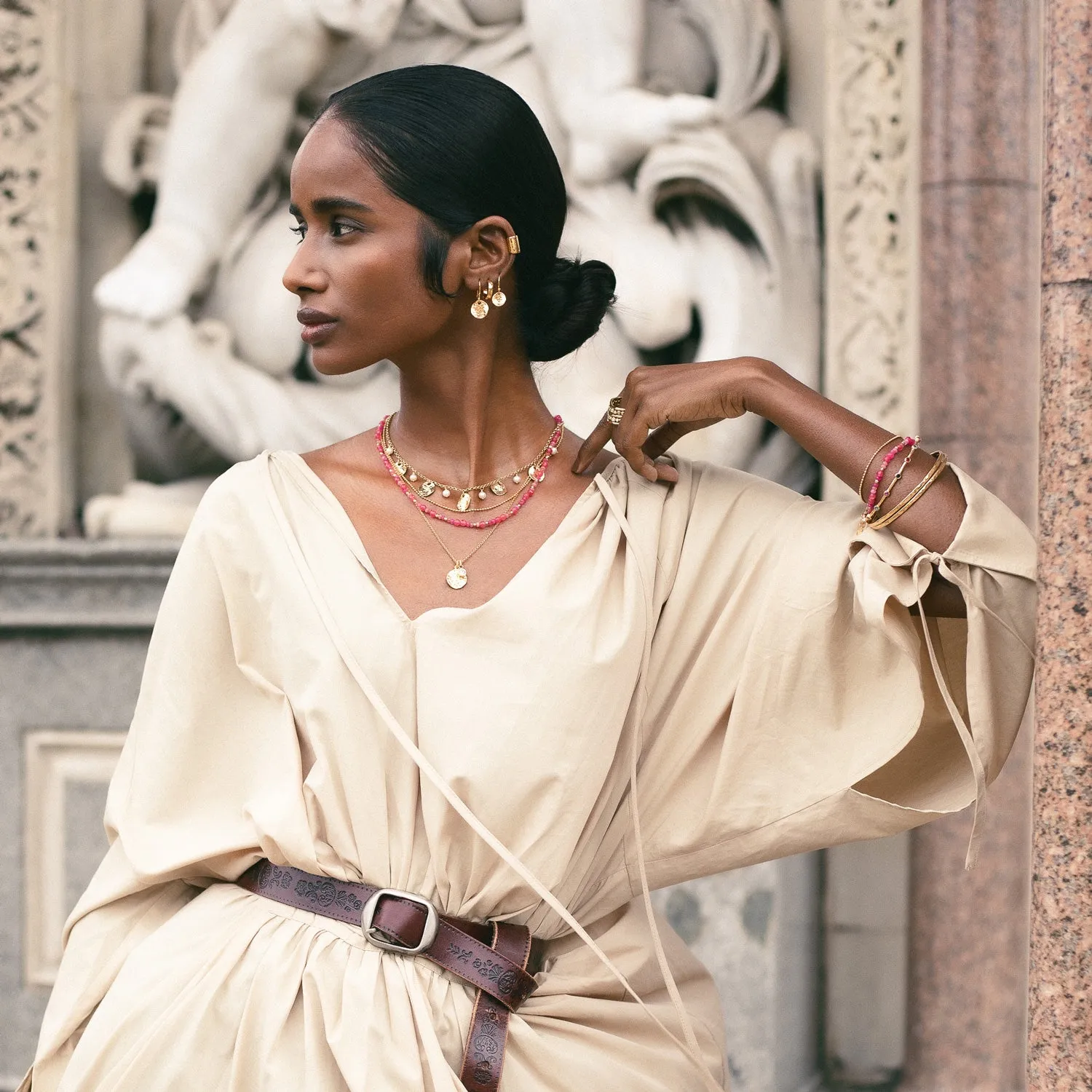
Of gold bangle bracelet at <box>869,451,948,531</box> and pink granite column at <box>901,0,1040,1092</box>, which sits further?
pink granite column at <box>901,0,1040,1092</box>

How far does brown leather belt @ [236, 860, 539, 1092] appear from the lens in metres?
1.80

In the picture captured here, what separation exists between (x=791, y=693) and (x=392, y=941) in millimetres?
556

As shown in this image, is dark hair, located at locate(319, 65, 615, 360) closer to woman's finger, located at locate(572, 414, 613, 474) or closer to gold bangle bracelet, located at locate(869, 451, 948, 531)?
woman's finger, located at locate(572, 414, 613, 474)

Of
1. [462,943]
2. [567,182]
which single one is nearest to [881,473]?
[462,943]

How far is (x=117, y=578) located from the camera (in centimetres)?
367

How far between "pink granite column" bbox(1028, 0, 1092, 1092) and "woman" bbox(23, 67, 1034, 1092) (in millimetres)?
137

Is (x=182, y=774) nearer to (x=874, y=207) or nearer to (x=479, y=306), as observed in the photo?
(x=479, y=306)

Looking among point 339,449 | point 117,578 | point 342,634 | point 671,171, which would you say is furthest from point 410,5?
point 342,634

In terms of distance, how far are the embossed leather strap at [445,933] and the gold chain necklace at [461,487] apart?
1.57 feet

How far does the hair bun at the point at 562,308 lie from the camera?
204cm

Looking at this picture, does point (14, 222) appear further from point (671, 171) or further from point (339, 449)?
point (339, 449)

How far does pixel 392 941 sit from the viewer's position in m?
1.80

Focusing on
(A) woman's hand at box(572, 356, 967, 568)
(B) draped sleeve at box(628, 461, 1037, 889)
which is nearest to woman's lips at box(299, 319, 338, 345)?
(A) woman's hand at box(572, 356, 967, 568)

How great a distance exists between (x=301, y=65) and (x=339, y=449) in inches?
79.5
